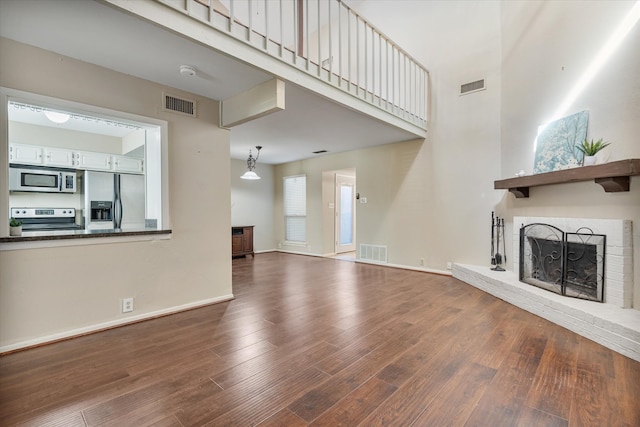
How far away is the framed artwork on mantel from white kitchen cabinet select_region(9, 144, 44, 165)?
288 inches

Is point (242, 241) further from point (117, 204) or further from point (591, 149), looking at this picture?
point (591, 149)

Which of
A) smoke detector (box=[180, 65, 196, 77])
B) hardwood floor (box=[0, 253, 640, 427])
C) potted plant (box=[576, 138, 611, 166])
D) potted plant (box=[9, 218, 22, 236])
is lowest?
hardwood floor (box=[0, 253, 640, 427])

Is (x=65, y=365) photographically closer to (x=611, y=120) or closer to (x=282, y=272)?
(x=282, y=272)

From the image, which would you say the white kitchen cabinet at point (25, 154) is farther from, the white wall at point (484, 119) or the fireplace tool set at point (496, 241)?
the fireplace tool set at point (496, 241)

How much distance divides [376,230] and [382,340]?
3.64 metres

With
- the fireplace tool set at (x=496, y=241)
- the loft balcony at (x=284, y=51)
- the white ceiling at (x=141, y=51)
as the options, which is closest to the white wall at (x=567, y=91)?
the fireplace tool set at (x=496, y=241)

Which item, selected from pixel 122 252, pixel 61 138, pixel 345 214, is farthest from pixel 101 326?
pixel 345 214

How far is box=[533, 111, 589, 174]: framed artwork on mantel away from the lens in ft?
10.4

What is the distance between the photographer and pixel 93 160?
5.05 meters

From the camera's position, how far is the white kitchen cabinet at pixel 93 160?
495 centimetres

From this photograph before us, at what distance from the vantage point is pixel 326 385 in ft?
6.09

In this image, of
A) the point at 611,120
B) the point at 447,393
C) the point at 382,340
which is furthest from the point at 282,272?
the point at 611,120

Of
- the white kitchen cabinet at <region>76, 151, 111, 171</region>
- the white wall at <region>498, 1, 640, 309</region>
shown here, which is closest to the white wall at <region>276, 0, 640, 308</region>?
the white wall at <region>498, 1, 640, 309</region>

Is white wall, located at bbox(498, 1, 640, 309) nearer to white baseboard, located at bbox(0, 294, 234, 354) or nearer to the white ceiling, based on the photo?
the white ceiling
